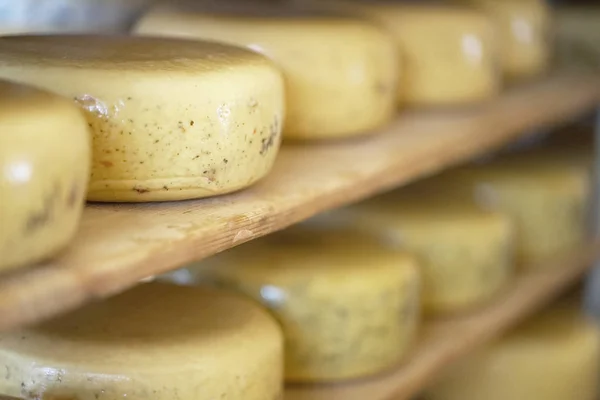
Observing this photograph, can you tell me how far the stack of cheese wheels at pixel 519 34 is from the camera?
1.34m

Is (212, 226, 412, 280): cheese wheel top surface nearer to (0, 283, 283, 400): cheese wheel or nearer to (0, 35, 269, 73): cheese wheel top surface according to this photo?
(0, 283, 283, 400): cheese wheel

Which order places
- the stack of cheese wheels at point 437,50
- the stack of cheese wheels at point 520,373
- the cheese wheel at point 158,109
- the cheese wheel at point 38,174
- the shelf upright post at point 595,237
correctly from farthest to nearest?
the shelf upright post at point 595,237
the stack of cheese wheels at point 520,373
the stack of cheese wheels at point 437,50
the cheese wheel at point 158,109
the cheese wheel at point 38,174

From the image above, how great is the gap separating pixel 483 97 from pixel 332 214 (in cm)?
23

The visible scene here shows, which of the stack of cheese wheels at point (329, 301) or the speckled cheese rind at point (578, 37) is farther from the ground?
the speckled cheese rind at point (578, 37)

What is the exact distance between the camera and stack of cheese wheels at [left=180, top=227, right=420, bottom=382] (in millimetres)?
951

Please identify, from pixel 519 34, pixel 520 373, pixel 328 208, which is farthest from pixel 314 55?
pixel 520 373

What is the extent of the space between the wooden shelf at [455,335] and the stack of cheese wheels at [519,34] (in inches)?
11.0

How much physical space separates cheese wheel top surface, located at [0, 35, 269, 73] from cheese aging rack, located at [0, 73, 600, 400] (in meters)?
0.10

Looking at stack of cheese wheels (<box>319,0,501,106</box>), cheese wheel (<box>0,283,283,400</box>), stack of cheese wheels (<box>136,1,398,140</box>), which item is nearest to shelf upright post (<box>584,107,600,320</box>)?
stack of cheese wheels (<box>319,0,501,106</box>)

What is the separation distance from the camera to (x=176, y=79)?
0.69 metres

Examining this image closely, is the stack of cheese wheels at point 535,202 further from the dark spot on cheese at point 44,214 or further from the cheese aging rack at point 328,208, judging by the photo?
the dark spot on cheese at point 44,214

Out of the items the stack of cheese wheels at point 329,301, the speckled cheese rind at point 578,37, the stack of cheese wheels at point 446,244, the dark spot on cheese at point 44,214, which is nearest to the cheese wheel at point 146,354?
the stack of cheese wheels at point 329,301

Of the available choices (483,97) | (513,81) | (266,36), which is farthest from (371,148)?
(513,81)

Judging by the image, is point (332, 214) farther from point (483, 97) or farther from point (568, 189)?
point (568, 189)
